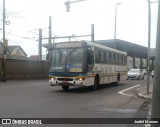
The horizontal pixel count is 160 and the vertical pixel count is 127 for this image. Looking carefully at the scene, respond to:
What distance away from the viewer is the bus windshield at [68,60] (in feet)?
61.5

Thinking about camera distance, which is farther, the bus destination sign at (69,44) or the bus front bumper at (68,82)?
the bus destination sign at (69,44)

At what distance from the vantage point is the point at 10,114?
33.1 feet

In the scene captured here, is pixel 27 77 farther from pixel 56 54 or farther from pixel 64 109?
pixel 64 109

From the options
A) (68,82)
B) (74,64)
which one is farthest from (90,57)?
(68,82)

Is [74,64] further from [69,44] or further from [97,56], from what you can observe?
[97,56]

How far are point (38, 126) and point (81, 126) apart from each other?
1113 mm

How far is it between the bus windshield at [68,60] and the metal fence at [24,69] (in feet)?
52.7

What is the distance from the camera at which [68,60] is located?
1892 centimetres

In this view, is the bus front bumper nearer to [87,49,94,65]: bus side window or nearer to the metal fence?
[87,49,94,65]: bus side window

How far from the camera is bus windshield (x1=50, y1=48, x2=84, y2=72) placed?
61.5ft

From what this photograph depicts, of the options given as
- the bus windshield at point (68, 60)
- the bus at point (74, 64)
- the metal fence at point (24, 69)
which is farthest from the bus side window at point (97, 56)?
the metal fence at point (24, 69)

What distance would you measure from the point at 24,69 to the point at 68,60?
2077 centimetres

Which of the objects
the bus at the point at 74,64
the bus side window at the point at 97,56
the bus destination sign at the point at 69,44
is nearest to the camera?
the bus at the point at 74,64

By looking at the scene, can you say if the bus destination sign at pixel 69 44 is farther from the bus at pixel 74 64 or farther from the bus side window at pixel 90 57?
the bus side window at pixel 90 57
